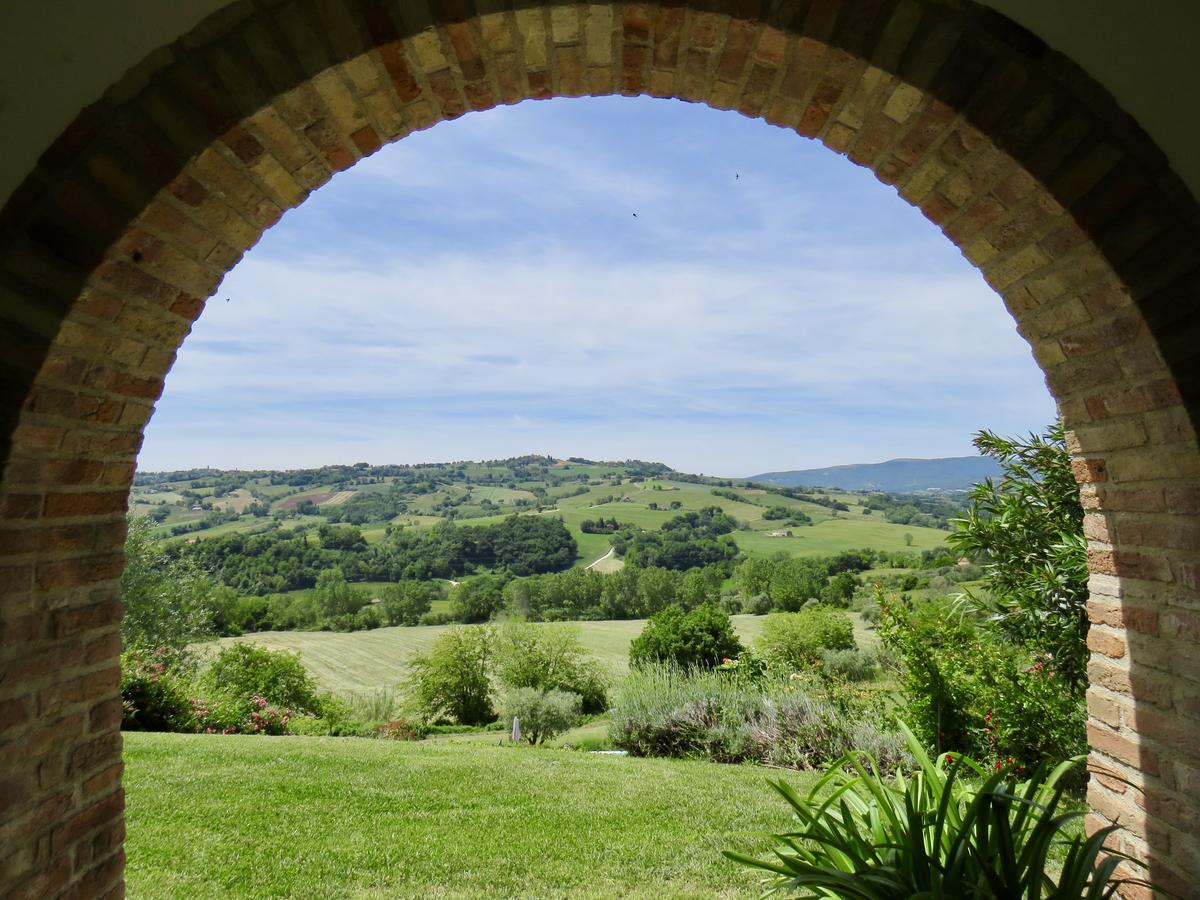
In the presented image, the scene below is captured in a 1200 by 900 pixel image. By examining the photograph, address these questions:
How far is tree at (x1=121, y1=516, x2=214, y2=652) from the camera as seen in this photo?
63.7 ft

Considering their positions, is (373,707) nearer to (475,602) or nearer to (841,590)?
(475,602)

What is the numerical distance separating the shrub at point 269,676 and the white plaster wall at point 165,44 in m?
16.7

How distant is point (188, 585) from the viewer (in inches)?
843

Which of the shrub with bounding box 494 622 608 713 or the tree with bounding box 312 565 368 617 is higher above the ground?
the shrub with bounding box 494 622 608 713

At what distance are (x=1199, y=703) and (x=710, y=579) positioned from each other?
3912 centimetres

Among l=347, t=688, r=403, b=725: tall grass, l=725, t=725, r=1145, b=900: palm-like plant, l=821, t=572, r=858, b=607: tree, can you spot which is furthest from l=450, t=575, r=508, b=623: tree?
l=725, t=725, r=1145, b=900: palm-like plant

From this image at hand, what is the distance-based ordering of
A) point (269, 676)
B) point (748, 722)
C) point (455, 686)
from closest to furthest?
point (748, 722) → point (269, 676) → point (455, 686)

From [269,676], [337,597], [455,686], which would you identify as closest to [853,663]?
[455,686]

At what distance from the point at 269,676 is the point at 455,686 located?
6.14 metres

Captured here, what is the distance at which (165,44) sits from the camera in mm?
1625

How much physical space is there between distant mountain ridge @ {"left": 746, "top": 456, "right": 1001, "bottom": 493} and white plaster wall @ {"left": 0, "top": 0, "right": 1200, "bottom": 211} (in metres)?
60.6

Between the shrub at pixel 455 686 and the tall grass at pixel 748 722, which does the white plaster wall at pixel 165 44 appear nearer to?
the tall grass at pixel 748 722

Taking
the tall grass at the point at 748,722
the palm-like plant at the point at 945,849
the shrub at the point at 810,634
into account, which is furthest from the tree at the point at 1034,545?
the shrub at the point at 810,634

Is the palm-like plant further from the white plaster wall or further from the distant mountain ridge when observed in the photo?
the distant mountain ridge
